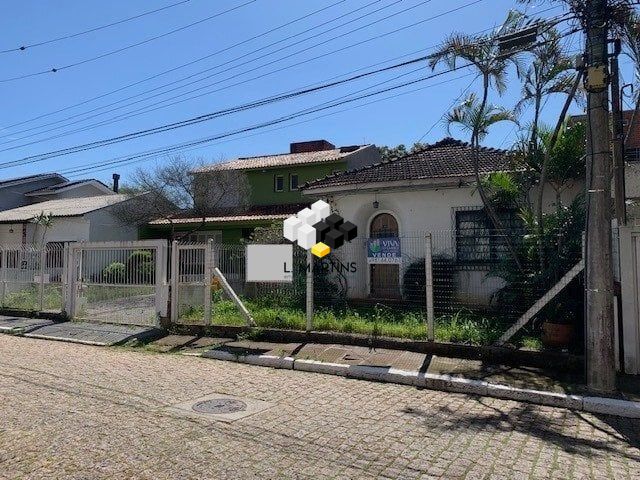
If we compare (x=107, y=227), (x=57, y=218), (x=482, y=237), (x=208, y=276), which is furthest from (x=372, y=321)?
(x=57, y=218)

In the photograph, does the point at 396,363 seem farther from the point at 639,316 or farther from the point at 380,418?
the point at 639,316

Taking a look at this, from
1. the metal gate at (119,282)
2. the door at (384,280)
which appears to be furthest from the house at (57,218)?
the door at (384,280)

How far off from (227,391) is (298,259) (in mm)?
4583

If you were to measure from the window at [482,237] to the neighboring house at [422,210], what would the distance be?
17 millimetres

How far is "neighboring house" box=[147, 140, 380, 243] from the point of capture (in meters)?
22.6

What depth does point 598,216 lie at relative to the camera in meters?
6.20

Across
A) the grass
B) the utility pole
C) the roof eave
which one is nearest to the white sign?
the grass

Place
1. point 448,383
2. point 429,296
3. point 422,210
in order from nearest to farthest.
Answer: point 448,383 → point 429,296 → point 422,210

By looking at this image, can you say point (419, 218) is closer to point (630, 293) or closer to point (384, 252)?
point (384, 252)

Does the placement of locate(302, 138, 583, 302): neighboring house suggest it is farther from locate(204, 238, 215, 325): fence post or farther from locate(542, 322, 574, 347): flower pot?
locate(204, 238, 215, 325): fence post

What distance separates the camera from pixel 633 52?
8062 mm

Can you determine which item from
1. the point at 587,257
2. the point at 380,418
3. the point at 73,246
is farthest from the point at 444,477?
the point at 73,246

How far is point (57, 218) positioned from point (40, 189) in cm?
1068

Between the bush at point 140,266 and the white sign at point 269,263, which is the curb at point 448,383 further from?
the bush at point 140,266
